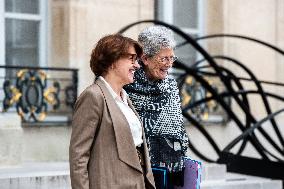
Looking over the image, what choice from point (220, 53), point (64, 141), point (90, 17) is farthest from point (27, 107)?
point (220, 53)

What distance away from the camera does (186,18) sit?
13867 mm

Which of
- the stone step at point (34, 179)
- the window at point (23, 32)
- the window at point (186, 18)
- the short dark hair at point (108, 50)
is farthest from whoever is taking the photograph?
the window at point (186, 18)

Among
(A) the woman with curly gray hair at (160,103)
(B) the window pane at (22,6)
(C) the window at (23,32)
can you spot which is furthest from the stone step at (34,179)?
(A) the woman with curly gray hair at (160,103)

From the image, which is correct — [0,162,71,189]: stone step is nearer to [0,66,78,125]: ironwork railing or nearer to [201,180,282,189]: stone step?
[201,180,282,189]: stone step

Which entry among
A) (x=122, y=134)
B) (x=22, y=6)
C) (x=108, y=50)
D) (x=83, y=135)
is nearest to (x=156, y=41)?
(x=108, y=50)

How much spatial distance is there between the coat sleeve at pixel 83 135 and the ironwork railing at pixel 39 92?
6.48 metres

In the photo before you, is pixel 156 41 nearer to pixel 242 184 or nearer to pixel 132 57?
pixel 132 57

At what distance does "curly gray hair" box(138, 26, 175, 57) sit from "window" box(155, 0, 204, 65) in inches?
337

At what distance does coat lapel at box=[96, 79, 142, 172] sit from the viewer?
4453 millimetres

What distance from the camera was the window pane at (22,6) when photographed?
11664 mm

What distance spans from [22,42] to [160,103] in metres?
7.09

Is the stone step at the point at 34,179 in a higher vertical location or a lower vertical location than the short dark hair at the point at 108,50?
lower

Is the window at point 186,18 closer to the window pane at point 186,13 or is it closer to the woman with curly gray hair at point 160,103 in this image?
the window pane at point 186,13

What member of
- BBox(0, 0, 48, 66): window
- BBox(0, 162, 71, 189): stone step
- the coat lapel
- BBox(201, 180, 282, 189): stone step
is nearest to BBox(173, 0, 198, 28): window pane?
BBox(0, 0, 48, 66): window
